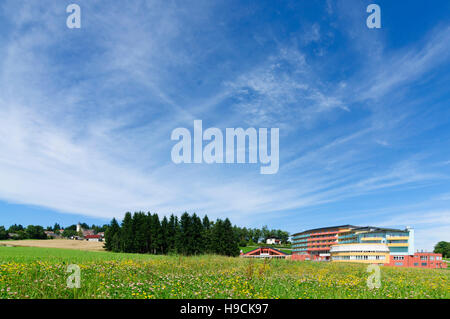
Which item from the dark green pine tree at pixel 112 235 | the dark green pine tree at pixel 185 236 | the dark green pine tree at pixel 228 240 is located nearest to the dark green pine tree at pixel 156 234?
the dark green pine tree at pixel 185 236

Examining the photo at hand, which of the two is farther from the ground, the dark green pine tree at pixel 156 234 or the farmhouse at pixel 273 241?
the dark green pine tree at pixel 156 234

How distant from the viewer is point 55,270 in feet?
47.6

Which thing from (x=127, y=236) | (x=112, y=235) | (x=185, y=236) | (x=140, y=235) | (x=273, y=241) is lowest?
(x=273, y=241)

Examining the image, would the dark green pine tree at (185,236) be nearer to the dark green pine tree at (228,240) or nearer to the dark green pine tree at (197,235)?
the dark green pine tree at (197,235)

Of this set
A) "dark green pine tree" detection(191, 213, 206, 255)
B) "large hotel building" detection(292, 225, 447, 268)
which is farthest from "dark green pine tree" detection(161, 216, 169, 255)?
"large hotel building" detection(292, 225, 447, 268)

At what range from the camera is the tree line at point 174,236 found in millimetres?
74062

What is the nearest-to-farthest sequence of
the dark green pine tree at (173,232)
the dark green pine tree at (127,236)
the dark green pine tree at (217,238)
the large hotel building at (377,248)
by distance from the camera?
the dark green pine tree at (217,238) → the large hotel building at (377,248) → the dark green pine tree at (173,232) → the dark green pine tree at (127,236)

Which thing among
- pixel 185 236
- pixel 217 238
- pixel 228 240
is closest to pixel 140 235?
pixel 185 236

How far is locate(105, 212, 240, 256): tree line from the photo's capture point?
74.1 meters

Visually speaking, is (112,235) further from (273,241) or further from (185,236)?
(273,241)

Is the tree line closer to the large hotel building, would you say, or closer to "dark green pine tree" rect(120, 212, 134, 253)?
"dark green pine tree" rect(120, 212, 134, 253)

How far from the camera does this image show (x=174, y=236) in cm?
7738

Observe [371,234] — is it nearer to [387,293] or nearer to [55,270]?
[387,293]
